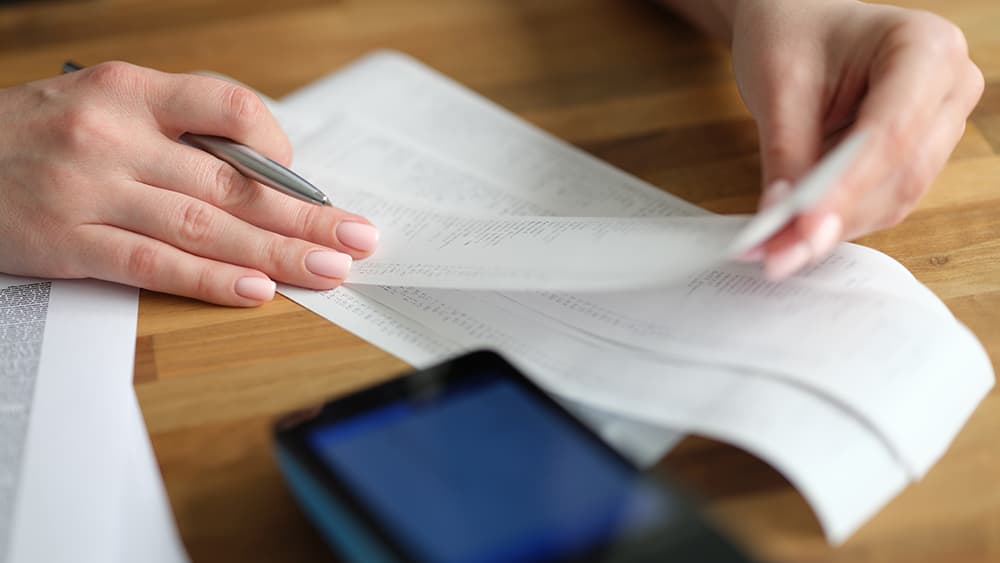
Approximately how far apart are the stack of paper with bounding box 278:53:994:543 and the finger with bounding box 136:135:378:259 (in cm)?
2

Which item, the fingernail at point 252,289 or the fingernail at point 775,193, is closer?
the fingernail at point 775,193

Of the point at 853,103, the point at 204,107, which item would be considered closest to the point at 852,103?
the point at 853,103

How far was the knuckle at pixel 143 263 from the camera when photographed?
687 millimetres

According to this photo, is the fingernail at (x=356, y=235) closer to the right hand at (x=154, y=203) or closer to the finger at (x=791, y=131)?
the right hand at (x=154, y=203)

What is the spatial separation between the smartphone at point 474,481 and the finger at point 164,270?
0.68ft

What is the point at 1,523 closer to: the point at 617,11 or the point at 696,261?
the point at 696,261

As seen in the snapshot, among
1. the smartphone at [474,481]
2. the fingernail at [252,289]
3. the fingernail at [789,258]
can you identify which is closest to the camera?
the smartphone at [474,481]

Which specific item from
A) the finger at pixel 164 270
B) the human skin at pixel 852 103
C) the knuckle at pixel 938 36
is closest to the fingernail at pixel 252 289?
the finger at pixel 164 270

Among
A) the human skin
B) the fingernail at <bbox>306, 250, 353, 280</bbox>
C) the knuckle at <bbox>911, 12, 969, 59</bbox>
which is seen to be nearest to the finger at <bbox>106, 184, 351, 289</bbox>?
the fingernail at <bbox>306, 250, 353, 280</bbox>

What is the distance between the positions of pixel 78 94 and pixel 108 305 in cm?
17

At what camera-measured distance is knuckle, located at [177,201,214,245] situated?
704mm

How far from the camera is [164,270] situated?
0.69m

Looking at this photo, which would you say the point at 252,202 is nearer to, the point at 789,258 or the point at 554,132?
the point at 554,132

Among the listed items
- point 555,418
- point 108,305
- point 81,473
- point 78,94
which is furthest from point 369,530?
point 78,94
